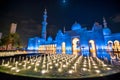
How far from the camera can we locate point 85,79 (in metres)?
3.75

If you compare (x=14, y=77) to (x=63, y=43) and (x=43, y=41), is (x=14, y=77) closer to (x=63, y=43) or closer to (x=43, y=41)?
(x=63, y=43)

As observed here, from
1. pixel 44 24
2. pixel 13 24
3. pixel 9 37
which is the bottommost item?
pixel 9 37

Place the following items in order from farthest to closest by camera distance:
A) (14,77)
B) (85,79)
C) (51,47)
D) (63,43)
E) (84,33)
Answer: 1. (51,47)
2. (63,43)
3. (84,33)
4. (14,77)
5. (85,79)

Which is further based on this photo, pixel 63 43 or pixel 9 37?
pixel 63 43

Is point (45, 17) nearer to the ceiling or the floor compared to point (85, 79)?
nearer to the ceiling

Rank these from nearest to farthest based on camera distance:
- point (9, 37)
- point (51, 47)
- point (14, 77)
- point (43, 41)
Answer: point (14, 77) < point (9, 37) < point (51, 47) < point (43, 41)

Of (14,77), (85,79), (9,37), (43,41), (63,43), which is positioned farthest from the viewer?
(43,41)

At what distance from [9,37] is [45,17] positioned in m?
22.1

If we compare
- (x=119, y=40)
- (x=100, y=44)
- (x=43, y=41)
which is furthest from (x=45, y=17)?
(x=119, y=40)

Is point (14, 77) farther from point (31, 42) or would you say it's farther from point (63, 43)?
point (31, 42)

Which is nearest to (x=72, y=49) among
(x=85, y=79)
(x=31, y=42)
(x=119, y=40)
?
(x=119, y=40)

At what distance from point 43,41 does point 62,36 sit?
12536 mm

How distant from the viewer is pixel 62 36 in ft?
109

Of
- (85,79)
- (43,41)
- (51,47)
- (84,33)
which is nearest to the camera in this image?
(85,79)
